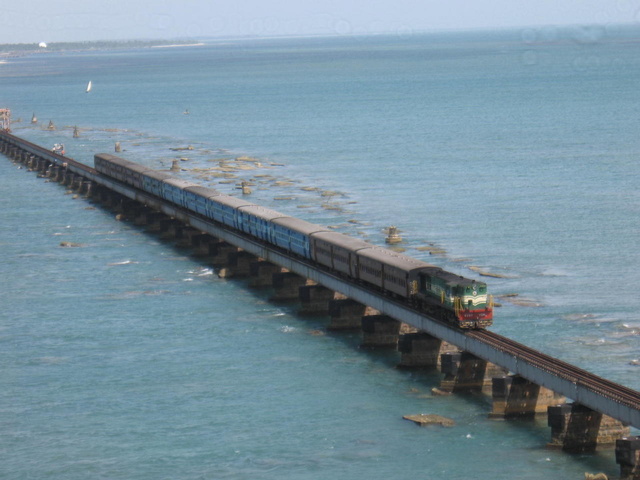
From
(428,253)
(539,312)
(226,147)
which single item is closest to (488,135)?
(226,147)

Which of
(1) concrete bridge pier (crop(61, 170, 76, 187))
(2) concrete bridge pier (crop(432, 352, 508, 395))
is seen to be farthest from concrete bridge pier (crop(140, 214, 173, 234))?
(2) concrete bridge pier (crop(432, 352, 508, 395))

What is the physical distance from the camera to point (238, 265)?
9181 centimetres

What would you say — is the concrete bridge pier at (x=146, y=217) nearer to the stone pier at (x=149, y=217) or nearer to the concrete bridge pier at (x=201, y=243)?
the stone pier at (x=149, y=217)

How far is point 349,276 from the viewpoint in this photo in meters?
71.9

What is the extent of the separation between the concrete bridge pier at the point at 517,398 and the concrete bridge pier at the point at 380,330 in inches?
545

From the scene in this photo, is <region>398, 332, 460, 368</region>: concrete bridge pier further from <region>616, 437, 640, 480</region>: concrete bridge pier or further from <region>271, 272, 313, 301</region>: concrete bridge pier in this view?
<region>271, 272, 313, 301</region>: concrete bridge pier

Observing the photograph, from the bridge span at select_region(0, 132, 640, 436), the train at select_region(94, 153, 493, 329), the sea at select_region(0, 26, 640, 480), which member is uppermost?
the train at select_region(94, 153, 493, 329)

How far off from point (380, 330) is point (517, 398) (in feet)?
48.6

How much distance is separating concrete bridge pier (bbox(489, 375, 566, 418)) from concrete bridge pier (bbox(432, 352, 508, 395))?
369cm

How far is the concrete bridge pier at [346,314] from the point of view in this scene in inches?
2852

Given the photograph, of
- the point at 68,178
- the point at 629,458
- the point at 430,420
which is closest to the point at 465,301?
the point at 430,420

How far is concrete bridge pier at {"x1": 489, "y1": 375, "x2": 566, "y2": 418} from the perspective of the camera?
5422cm

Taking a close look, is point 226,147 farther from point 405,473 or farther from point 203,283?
point 405,473

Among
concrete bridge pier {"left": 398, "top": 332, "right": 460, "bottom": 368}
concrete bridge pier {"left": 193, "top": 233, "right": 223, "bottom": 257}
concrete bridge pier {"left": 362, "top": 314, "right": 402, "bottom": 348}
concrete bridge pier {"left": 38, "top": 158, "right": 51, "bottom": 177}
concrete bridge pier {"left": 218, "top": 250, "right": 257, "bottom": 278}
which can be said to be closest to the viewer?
concrete bridge pier {"left": 398, "top": 332, "right": 460, "bottom": 368}
